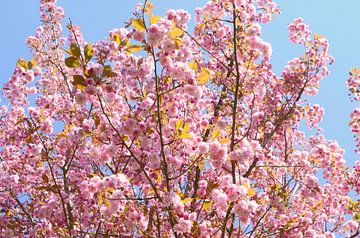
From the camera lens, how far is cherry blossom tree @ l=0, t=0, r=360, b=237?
5188mm

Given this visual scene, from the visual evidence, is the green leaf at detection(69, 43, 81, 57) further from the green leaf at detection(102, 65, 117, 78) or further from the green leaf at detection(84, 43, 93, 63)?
the green leaf at detection(102, 65, 117, 78)

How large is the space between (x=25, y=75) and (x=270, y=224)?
15.4 ft

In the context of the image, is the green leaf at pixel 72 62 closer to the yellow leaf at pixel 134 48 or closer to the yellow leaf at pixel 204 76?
the yellow leaf at pixel 134 48

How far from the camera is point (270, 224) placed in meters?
7.41

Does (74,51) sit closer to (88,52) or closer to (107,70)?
(88,52)

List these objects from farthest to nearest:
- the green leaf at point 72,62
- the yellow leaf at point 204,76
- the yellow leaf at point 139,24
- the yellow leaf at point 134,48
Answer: the yellow leaf at point 204,76, the yellow leaf at point 134,48, the yellow leaf at point 139,24, the green leaf at point 72,62

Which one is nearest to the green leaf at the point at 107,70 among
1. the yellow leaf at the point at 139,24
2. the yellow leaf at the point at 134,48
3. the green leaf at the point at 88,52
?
the green leaf at the point at 88,52

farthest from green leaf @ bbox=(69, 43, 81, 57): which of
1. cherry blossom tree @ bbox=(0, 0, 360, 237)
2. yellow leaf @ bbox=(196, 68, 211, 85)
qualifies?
yellow leaf @ bbox=(196, 68, 211, 85)

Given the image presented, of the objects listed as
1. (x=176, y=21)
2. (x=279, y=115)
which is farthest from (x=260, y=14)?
(x=176, y=21)

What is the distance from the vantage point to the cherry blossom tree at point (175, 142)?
17.0 ft

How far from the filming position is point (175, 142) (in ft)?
19.6

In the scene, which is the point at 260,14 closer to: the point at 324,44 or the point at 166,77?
the point at 324,44

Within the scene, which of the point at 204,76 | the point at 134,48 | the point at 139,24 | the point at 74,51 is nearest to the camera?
the point at 74,51

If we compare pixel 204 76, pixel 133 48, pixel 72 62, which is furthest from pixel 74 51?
pixel 204 76
